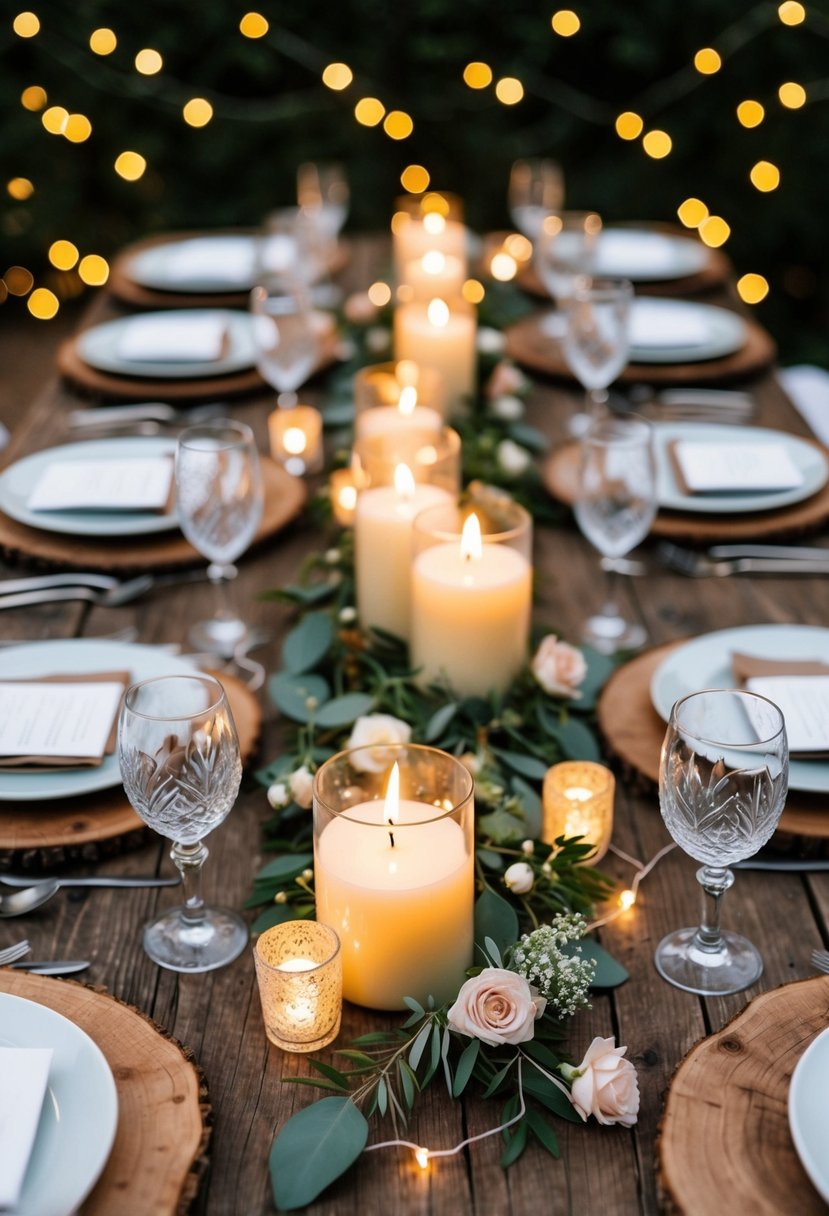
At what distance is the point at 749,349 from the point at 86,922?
1.72 m

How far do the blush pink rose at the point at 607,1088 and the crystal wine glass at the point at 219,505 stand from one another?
2.47ft

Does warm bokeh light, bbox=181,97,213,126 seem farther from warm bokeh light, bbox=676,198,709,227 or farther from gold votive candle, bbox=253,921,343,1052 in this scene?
gold votive candle, bbox=253,921,343,1052

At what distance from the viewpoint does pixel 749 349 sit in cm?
240

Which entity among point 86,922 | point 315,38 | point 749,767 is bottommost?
point 86,922

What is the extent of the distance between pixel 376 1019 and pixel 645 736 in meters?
0.45

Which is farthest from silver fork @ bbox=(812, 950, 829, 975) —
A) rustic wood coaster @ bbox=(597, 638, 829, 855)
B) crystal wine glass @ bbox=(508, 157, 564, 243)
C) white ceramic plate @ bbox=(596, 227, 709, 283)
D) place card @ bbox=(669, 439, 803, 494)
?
crystal wine glass @ bbox=(508, 157, 564, 243)

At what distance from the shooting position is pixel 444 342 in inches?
81.5

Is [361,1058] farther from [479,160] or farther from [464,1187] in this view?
[479,160]

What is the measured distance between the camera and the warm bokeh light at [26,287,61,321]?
15.0ft

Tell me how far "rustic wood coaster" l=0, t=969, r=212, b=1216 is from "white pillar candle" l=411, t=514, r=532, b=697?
20.1 inches

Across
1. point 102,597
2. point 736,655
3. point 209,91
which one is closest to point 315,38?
point 209,91

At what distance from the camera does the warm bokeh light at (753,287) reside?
425 cm

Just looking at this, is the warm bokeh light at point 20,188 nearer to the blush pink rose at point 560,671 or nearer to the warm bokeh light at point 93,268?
the warm bokeh light at point 93,268

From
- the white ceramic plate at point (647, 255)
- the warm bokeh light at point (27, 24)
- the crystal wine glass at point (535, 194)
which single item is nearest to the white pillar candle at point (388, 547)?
the white ceramic plate at point (647, 255)
